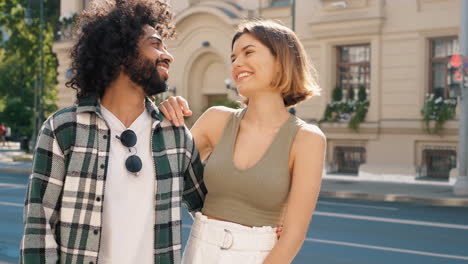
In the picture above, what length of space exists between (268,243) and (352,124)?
19.4m

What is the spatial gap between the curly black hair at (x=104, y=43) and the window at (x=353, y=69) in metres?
20.1

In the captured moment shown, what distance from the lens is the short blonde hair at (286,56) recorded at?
9.02 feet

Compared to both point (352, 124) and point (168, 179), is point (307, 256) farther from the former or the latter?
point (352, 124)

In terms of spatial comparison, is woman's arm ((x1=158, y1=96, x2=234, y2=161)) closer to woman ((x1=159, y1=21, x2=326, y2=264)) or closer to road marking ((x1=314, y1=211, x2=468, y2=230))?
woman ((x1=159, y1=21, x2=326, y2=264))

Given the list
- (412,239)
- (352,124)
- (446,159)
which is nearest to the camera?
(412,239)

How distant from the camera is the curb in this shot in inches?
562

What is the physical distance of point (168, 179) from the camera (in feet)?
8.72

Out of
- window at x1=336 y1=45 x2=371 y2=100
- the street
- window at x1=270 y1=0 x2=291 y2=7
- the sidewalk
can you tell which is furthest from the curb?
window at x1=270 y1=0 x2=291 y2=7

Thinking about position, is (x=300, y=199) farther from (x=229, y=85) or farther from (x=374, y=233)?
(x=229, y=85)

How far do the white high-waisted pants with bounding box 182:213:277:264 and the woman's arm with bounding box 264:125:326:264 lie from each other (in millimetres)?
60

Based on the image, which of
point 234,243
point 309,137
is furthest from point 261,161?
point 234,243

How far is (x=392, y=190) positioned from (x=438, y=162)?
4.87 m

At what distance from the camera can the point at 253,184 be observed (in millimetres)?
2670

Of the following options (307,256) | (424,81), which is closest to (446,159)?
(424,81)
